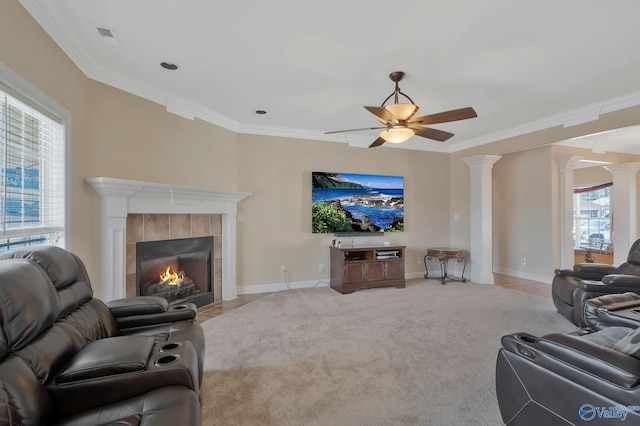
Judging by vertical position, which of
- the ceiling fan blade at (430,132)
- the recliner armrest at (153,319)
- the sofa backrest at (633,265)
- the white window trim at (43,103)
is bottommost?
the recliner armrest at (153,319)

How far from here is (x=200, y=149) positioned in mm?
4035

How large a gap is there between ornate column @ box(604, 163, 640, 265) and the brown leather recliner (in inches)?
311

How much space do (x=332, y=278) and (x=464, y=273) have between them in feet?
8.34

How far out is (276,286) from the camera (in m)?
4.84

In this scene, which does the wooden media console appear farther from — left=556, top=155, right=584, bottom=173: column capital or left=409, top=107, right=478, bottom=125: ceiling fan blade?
left=556, top=155, right=584, bottom=173: column capital

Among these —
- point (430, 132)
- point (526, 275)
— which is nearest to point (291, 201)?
point (430, 132)

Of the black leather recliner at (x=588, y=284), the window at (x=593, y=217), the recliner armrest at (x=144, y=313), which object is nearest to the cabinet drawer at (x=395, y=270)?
the black leather recliner at (x=588, y=284)

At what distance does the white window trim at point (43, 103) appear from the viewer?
1.79m

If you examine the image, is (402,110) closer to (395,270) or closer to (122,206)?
(122,206)

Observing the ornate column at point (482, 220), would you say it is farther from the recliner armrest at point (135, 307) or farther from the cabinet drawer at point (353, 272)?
the recliner armrest at point (135, 307)

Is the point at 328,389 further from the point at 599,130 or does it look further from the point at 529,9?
the point at 599,130

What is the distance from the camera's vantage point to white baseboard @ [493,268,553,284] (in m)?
5.33

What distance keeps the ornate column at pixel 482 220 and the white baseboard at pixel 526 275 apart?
0.89 meters

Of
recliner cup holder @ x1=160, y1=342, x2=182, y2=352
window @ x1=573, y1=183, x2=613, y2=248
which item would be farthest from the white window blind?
window @ x1=573, y1=183, x2=613, y2=248
